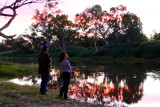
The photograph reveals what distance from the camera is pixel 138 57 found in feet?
169

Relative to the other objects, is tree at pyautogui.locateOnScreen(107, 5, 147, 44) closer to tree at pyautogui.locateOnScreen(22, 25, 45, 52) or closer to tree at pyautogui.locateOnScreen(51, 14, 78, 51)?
tree at pyautogui.locateOnScreen(51, 14, 78, 51)

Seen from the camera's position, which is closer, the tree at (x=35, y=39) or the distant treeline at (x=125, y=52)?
the distant treeline at (x=125, y=52)

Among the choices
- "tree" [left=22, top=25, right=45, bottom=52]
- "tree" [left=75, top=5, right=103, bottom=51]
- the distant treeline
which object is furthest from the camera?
"tree" [left=22, top=25, right=45, bottom=52]

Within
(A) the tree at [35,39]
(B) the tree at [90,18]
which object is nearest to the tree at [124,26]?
(B) the tree at [90,18]

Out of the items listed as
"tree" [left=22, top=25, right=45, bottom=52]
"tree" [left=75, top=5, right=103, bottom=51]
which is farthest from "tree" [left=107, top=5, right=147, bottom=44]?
"tree" [left=22, top=25, right=45, bottom=52]

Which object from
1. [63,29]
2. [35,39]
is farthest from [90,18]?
[35,39]

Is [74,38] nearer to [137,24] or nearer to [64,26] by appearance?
[64,26]

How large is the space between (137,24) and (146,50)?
1224 centimetres

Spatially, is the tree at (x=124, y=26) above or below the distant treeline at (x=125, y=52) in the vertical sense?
above

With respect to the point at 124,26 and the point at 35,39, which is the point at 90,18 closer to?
the point at 124,26

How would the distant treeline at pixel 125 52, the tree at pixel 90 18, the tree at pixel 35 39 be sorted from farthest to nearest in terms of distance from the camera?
the tree at pixel 35 39 → the tree at pixel 90 18 → the distant treeline at pixel 125 52

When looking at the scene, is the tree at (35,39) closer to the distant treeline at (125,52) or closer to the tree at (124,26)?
the distant treeline at (125,52)

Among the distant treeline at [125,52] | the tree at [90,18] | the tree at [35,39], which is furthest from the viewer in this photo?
the tree at [35,39]

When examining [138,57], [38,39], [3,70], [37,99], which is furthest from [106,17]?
[37,99]
